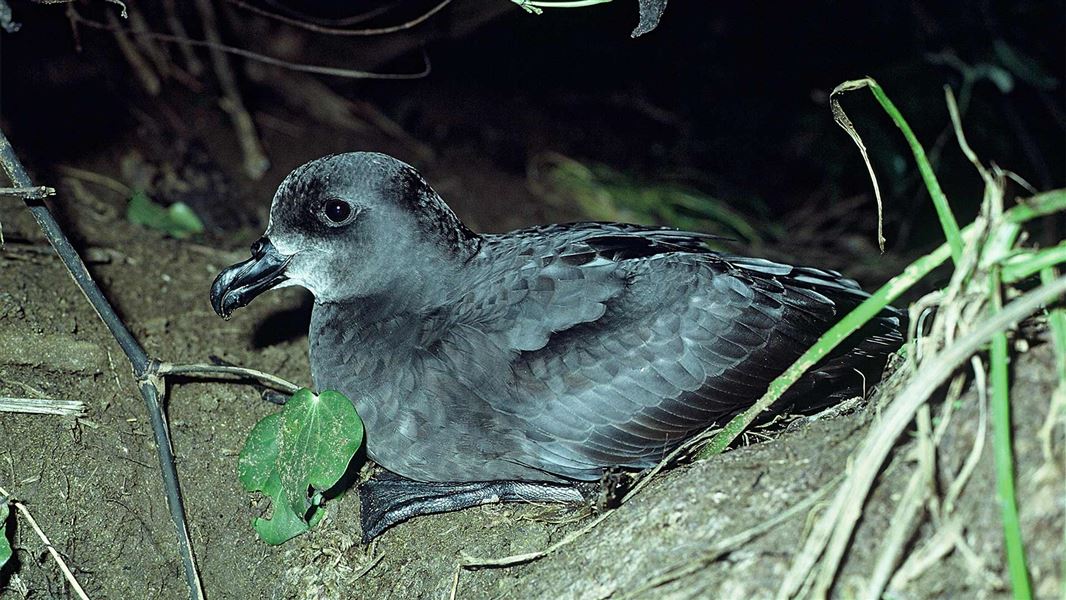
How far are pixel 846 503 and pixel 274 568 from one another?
1907 millimetres

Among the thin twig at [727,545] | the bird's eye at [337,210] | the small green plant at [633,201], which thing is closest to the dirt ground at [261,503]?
the thin twig at [727,545]

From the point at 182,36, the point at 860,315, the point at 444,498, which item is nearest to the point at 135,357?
the point at 444,498

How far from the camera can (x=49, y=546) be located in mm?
2691

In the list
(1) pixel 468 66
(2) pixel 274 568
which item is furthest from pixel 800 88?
(2) pixel 274 568

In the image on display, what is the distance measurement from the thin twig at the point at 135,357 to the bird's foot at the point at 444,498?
22.0 inches

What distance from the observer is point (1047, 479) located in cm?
178

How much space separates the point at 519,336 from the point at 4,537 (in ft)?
5.32

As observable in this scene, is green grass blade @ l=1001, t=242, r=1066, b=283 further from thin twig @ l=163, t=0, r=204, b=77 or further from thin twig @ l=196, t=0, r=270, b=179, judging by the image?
thin twig @ l=163, t=0, r=204, b=77

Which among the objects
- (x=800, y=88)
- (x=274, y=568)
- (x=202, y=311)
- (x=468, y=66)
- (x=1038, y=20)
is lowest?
(x=274, y=568)

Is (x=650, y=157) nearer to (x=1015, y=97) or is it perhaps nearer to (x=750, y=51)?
(x=750, y=51)

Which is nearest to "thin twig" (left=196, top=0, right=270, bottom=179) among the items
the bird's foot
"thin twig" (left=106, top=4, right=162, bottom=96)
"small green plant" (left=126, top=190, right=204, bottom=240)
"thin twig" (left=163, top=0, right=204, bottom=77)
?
"thin twig" (left=163, top=0, right=204, bottom=77)

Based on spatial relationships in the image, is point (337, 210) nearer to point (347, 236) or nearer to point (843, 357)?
point (347, 236)

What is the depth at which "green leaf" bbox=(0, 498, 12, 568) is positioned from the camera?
2575 mm

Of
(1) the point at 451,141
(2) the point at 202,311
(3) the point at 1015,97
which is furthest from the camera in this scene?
(1) the point at 451,141
